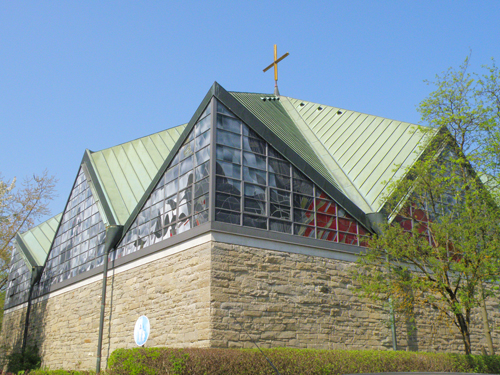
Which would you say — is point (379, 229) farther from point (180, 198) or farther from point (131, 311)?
point (131, 311)

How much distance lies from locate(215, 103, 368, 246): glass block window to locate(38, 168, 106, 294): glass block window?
292 inches

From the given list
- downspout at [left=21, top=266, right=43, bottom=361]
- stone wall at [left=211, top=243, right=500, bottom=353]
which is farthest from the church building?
downspout at [left=21, top=266, right=43, bottom=361]

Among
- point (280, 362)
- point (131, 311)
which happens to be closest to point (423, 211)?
point (280, 362)

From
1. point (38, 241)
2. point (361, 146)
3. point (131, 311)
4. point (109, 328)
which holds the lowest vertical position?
point (109, 328)

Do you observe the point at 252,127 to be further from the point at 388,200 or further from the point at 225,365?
the point at 225,365

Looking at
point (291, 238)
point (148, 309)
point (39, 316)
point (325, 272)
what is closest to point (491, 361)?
point (325, 272)

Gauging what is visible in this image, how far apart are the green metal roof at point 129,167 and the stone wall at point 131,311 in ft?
10.8

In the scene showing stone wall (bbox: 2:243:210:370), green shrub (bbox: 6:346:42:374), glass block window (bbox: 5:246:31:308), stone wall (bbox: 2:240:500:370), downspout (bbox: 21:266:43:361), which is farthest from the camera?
glass block window (bbox: 5:246:31:308)

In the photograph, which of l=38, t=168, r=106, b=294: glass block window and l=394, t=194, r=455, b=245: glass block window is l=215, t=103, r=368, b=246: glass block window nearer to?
l=394, t=194, r=455, b=245: glass block window

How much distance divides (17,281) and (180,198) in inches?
696

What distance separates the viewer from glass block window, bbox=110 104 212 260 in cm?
1598

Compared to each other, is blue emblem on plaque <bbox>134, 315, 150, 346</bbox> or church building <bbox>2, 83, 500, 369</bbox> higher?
church building <bbox>2, 83, 500, 369</bbox>

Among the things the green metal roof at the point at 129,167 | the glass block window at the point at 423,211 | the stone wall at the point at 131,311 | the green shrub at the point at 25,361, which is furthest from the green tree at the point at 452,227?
the green shrub at the point at 25,361

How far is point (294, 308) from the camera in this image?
15727mm
